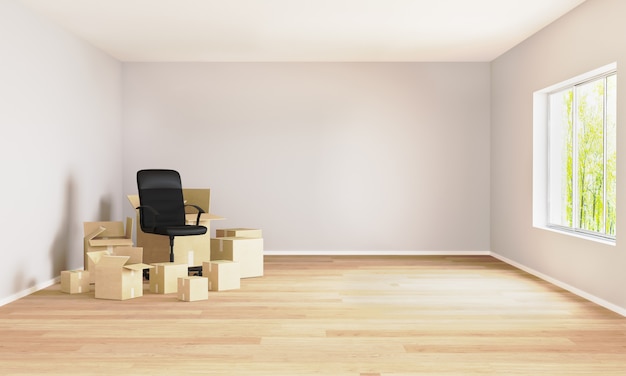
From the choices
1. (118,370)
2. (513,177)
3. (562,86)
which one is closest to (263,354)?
(118,370)

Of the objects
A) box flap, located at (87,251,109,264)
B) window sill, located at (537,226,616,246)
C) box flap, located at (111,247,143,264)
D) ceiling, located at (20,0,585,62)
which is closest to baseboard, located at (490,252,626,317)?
window sill, located at (537,226,616,246)

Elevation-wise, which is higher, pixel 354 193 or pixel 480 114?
pixel 480 114

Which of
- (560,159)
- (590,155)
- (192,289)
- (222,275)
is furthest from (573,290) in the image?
(192,289)

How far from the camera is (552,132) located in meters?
6.53

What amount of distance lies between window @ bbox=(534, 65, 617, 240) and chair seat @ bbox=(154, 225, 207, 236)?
3.62 meters

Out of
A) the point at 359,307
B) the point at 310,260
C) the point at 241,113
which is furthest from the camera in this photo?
the point at 241,113

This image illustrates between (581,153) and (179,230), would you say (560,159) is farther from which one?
(179,230)

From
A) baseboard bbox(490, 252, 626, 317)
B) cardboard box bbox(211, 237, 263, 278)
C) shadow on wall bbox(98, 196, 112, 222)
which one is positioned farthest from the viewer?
shadow on wall bbox(98, 196, 112, 222)

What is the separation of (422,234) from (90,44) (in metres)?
4.72

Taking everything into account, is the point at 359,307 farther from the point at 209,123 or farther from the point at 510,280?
the point at 209,123

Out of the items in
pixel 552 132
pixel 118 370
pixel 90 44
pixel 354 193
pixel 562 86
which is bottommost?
pixel 118 370

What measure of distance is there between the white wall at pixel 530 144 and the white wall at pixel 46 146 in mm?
4791

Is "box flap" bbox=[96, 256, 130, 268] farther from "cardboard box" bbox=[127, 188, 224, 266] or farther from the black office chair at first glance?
"cardboard box" bbox=[127, 188, 224, 266]

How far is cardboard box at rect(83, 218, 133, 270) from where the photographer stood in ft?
19.5
